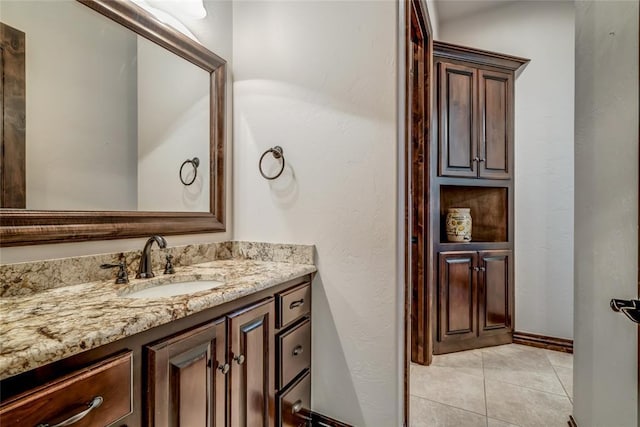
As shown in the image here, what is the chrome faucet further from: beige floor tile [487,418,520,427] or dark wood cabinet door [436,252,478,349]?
dark wood cabinet door [436,252,478,349]

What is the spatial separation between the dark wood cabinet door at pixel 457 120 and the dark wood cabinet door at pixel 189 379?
1948 millimetres

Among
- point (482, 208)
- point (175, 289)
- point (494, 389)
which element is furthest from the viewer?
point (482, 208)

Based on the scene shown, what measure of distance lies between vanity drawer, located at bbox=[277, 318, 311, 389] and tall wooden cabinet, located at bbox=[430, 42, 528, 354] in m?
1.17

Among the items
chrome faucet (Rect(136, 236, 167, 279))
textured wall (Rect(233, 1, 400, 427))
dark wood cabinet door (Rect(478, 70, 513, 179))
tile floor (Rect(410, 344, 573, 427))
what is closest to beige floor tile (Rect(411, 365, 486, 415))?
tile floor (Rect(410, 344, 573, 427))

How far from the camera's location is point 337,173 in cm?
143

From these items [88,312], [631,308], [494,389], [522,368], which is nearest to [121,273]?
[88,312]

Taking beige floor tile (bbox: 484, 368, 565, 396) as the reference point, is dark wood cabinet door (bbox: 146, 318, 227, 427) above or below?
above

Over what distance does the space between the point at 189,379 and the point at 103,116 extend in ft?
3.37

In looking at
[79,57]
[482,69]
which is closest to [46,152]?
[79,57]

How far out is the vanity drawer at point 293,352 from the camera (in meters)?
1.24

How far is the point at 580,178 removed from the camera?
134cm

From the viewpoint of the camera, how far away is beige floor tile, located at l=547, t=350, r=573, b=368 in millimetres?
2104

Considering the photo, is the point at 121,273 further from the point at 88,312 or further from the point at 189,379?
the point at 189,379

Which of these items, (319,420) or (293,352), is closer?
(293,352)
